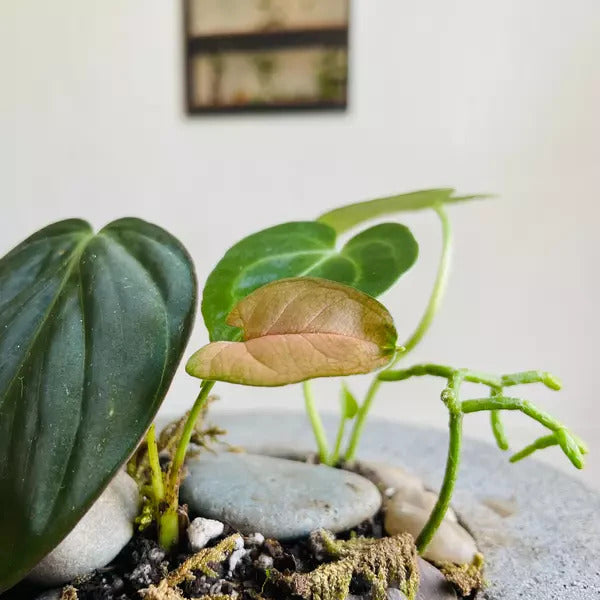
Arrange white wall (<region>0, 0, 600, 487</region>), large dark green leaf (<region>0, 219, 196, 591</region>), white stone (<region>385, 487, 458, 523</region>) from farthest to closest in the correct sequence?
white wall (<region>0, 0, 600, 487</region>) → white stone (<region>385, 487, 458, 523</region>) → large dark green leaf (<region>0, 219, 196, 591</region>)

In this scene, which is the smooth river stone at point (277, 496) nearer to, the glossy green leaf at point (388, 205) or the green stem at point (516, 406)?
the green stem at point (516, 406)

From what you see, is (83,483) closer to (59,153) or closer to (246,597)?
(246,597)

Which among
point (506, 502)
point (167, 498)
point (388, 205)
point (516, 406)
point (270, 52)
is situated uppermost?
point (270, 52)

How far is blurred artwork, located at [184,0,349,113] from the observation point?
1387 millimetres

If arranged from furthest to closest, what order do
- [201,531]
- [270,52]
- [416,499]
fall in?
[270,52]
[416,499]
[201,531]

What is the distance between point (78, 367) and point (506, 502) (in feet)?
1.66

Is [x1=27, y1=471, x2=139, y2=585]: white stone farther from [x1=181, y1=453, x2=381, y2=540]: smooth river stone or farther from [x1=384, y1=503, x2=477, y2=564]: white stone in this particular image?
[x1=384, y1=503, x2=477, y2=564]: white stone

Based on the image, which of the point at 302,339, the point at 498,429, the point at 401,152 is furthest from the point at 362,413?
the point at 401,152

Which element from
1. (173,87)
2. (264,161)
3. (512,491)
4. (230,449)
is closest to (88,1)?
(173,87)

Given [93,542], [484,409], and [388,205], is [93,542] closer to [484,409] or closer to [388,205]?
[484,409]

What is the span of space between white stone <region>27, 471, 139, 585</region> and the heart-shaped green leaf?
17cm

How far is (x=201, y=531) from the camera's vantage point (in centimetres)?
50

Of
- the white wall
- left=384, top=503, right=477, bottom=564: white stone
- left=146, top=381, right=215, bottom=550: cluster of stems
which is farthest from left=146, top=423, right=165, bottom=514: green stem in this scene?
the white wall

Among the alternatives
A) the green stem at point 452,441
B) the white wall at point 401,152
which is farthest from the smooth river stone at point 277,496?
the white wall at point 401,152
